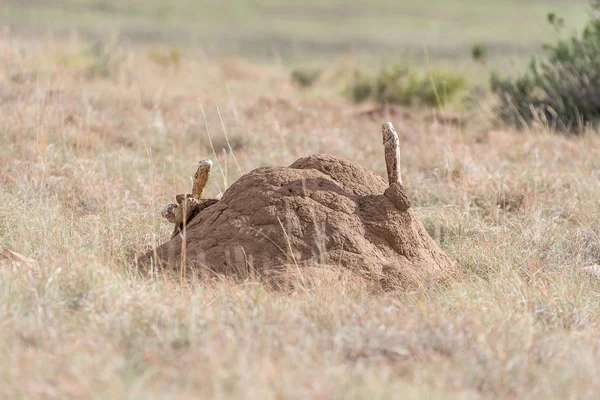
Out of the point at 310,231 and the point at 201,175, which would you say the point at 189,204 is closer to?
the point at 201,175

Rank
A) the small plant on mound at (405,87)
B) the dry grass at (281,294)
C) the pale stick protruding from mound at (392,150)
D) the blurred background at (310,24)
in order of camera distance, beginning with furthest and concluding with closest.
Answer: the blurred background at (310,24)
the small plant on mound at (405,87)
the pale stick protruding from mound at (392,150)
the dry grass at (281,294)

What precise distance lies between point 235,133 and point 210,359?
5653mm

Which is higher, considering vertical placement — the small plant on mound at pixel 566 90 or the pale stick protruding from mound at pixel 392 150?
the pale stick protruding from mound at pixel 392 150

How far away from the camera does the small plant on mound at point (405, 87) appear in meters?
13.1

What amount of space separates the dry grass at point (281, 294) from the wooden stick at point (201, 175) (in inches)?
12.9

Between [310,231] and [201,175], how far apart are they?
86 cm

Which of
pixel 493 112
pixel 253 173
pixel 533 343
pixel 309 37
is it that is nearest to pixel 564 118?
pixel 493 112

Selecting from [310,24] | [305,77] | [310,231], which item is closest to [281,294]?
[310,231]

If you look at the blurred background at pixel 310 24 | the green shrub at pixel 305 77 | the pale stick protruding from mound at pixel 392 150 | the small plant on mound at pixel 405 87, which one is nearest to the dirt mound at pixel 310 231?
the pale stick protruding from mound at pixel 392 150

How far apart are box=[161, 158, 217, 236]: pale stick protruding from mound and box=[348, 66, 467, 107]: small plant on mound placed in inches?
320

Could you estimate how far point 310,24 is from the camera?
4578 cm

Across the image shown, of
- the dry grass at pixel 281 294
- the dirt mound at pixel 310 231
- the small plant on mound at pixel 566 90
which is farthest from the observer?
the small plant on mound at pixel 566 90

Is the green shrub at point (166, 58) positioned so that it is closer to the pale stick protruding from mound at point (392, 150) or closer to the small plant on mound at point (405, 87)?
the small plant on mound at point (405, 87)

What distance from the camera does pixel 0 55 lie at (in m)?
12.3
